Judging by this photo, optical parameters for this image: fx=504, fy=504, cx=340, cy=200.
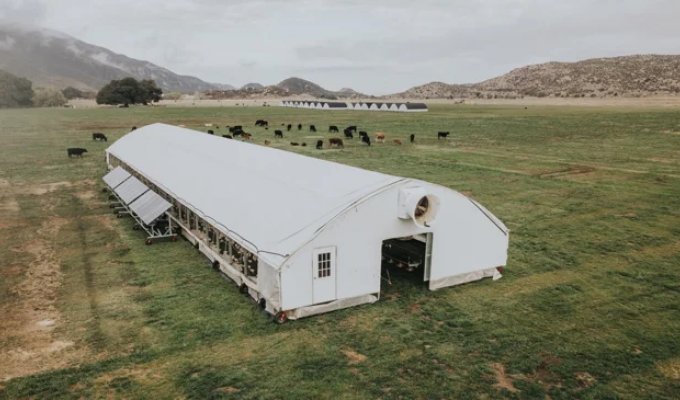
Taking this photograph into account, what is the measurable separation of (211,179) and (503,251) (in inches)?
425

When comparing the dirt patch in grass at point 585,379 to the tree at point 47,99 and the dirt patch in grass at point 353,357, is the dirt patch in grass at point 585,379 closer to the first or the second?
the dirt patch in grass at point 353,357

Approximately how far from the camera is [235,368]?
10680 millimetres

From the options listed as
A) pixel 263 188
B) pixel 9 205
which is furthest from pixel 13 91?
pixel 263 188

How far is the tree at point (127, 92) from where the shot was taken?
133875mm

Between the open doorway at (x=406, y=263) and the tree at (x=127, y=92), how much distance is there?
134 m

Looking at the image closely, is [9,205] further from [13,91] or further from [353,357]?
[13,91]

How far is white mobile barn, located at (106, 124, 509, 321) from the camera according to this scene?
1277 cm

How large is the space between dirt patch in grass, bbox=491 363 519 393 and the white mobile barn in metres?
3.92

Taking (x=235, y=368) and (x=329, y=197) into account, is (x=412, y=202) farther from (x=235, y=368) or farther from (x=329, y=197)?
(x=235, y=368)

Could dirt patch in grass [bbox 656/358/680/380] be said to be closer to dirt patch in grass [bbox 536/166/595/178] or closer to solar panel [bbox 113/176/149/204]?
solar panel [bbox 113/176/149/204]

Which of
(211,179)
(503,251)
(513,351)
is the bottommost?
(513,351)

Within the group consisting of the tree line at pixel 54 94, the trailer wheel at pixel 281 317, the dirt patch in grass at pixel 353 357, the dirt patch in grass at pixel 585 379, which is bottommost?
the dirt patch in grass at pixel 585 379

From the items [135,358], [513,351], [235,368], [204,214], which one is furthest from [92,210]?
[513,351]

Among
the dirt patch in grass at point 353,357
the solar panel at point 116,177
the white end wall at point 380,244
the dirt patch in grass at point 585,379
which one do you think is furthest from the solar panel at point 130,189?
the dirt patch in grass at point 585,379
